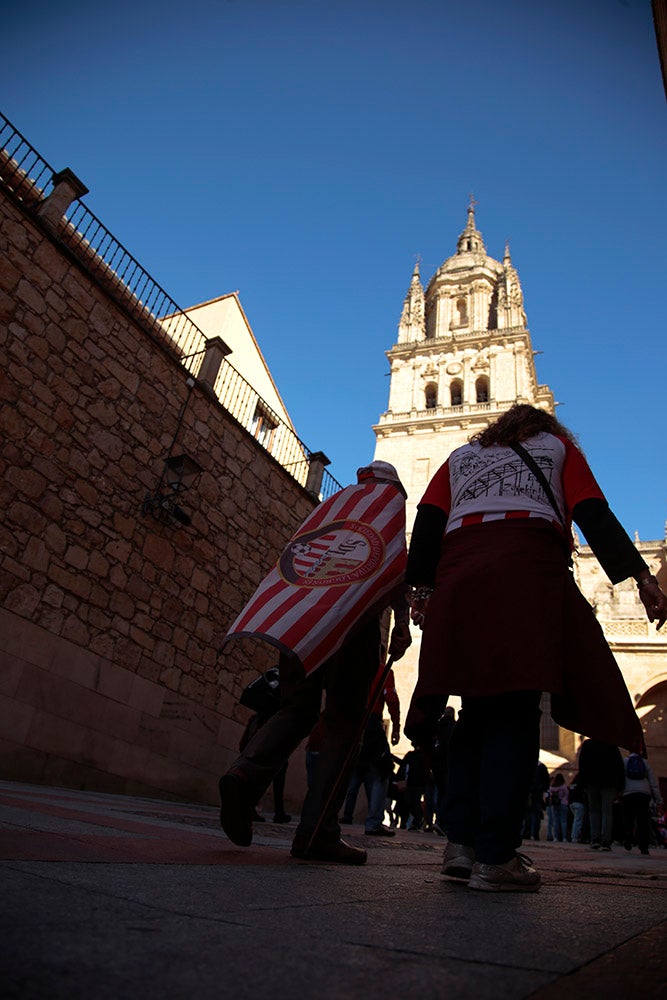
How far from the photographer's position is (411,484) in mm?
32719

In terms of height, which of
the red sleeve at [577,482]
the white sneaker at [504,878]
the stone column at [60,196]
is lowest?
the white sneaker at [504,878]

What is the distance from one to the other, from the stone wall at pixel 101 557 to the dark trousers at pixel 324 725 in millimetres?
4968

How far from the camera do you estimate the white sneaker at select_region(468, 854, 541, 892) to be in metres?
2.03

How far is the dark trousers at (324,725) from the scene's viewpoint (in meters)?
2.54

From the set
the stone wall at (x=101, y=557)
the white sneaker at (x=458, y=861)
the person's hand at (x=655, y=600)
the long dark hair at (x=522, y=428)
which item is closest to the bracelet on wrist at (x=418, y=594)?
the long dark hair at (x=522, y=428)

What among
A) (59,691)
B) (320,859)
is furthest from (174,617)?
(320,859)

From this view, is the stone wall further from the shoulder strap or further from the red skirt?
the shoulder strap

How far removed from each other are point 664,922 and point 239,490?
378 inches

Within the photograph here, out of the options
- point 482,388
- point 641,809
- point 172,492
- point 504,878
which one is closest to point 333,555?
point 504,878

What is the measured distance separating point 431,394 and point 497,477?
3576cm

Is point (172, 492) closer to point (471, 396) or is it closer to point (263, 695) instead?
point (263, 695)

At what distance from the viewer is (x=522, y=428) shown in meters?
2.90

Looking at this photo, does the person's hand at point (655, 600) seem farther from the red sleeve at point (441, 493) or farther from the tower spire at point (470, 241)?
the tower spire at point (470, 241)

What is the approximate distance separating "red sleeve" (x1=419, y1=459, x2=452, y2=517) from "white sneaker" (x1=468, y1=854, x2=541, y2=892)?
4.59ft
